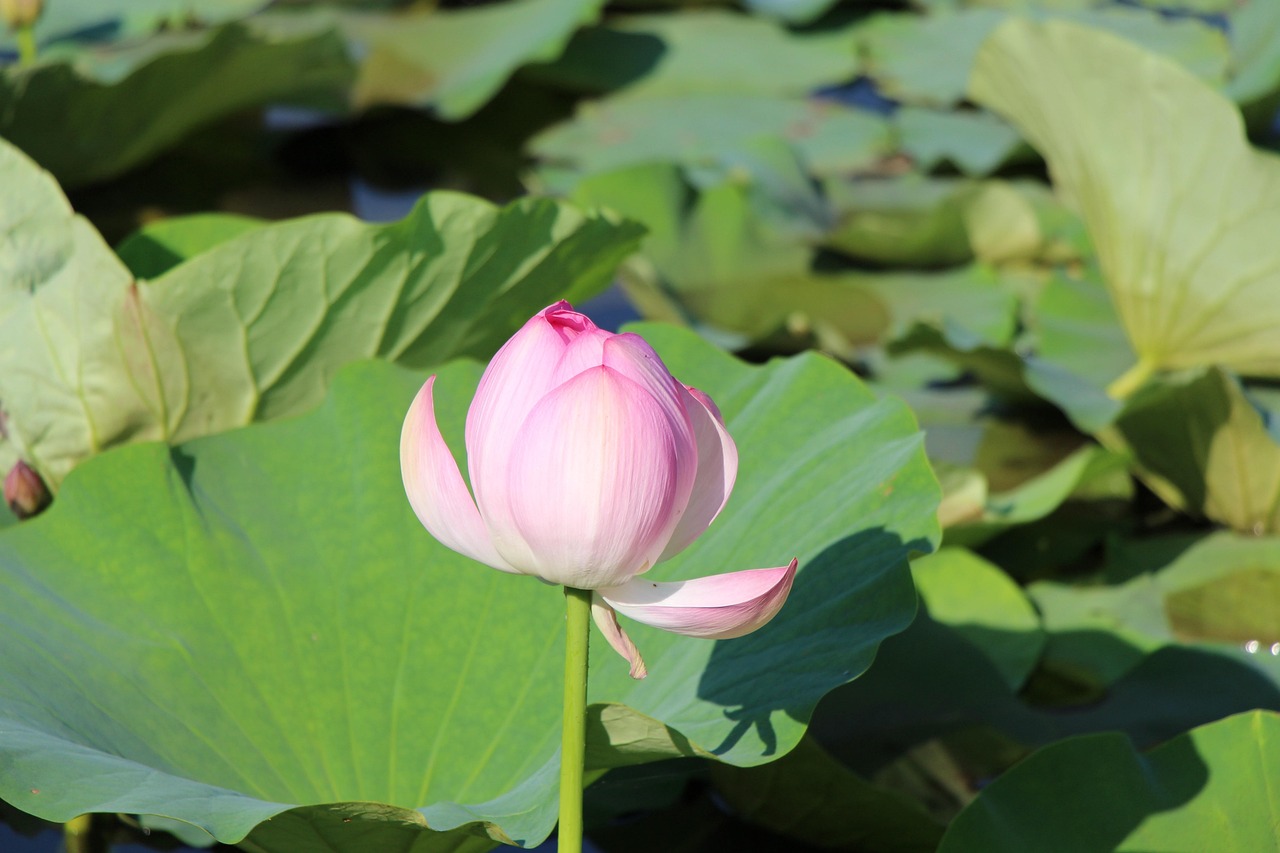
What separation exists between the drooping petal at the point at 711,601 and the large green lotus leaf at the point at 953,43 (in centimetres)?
215

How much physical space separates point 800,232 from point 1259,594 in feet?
3.18

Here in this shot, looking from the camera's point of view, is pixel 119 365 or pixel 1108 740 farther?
pixel 119 365

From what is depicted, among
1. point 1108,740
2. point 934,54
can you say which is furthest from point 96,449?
point 934,54

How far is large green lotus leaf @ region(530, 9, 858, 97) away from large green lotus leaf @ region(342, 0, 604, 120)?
0.17m

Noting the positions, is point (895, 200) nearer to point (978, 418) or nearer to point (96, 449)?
point (978, 418)

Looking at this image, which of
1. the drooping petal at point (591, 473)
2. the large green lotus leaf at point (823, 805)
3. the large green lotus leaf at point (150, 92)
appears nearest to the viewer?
the drooping petal at point (591, 473)

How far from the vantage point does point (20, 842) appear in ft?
3.41

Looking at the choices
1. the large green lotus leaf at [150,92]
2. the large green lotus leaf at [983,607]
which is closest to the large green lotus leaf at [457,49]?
the large green lotus leaf at [150,92]

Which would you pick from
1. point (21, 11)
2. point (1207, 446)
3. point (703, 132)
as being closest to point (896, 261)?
point (703, 132)

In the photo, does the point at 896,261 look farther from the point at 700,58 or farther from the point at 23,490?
the point at 23,490

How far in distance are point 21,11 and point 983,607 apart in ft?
5.40

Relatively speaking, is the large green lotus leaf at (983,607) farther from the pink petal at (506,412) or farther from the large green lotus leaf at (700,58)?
the large green lotus leaf at (700,58)

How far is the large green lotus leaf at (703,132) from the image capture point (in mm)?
2395

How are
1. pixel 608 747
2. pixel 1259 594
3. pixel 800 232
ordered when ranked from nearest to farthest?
pixel 608 747 < pixel 1259 594 < pixel 800 232
